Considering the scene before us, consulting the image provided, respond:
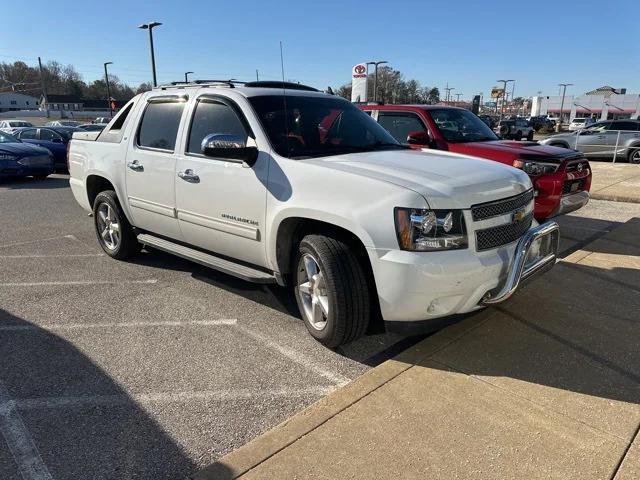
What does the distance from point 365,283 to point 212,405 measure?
1.23m

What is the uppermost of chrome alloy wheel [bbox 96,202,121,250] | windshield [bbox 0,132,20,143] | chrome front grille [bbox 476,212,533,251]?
windshield [bbox 0,132,20,143]

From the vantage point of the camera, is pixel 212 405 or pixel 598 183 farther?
pixel 598 183

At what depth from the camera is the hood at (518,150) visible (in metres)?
6.32

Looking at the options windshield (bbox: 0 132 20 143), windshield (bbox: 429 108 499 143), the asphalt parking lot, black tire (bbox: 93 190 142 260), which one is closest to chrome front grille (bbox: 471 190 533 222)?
the asphalt parking lot

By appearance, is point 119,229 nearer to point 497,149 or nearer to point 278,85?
point 278,85

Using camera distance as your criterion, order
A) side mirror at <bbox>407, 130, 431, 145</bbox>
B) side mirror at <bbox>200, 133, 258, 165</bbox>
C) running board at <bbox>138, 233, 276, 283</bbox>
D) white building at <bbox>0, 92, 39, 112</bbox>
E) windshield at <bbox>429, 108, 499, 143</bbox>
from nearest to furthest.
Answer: side mirror at <bbox>200, 133, 258, 165</bbox>, running board at <bbox>138, 233, 276, 283</bbox>, side mirror at <bbox>407, 130, 431, 145</bbox>, windshield at <bbox>429, 108, 499, 143</bbox>, white building at <bbox>0, 92, 39, 112</bbox>

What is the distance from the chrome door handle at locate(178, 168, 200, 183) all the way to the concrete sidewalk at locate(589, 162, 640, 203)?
9323 millimetres

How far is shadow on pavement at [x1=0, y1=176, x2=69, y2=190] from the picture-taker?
1225cm

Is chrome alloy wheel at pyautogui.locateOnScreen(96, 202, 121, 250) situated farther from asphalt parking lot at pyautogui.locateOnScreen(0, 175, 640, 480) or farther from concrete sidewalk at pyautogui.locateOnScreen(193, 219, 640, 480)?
concrete sidewalk at pyautogui.locateOnScreen(193, 219, 640, 480)

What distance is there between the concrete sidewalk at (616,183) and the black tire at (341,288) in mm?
9047

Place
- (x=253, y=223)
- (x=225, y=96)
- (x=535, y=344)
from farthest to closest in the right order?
(x=225, y=96), (x=253, y=223), (x=535, y=344)

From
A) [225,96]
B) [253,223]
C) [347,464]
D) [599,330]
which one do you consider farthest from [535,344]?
[225,96]

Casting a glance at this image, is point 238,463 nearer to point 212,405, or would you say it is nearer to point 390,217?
point 212,405

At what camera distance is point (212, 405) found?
296 centimetres
